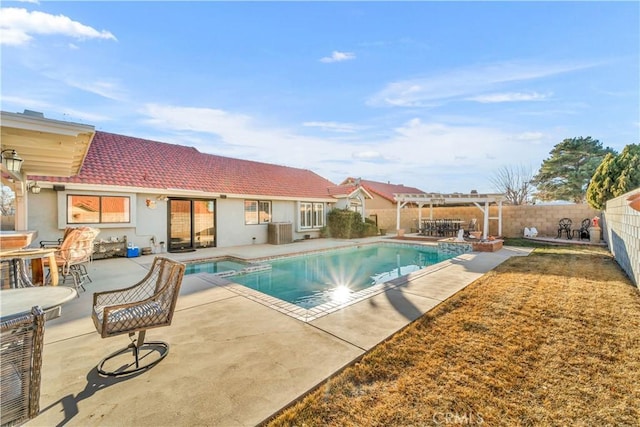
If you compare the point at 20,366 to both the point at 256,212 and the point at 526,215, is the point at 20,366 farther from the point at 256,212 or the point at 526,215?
the point at 526,215

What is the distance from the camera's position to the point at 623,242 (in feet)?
24.3

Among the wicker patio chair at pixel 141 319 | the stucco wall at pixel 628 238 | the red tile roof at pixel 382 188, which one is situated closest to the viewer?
the wicker patio chair at pixel 141 319

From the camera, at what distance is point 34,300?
2574mm

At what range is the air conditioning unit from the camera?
47.6 ft

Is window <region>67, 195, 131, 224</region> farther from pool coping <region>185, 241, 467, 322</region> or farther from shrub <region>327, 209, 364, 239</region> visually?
shrub <region>327, 209, 364, 239</region>

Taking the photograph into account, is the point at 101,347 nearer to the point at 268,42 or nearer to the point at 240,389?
the point at 240,389

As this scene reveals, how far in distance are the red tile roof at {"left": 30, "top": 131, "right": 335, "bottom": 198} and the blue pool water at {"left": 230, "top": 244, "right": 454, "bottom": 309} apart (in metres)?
5.43

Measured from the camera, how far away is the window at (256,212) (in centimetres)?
1442

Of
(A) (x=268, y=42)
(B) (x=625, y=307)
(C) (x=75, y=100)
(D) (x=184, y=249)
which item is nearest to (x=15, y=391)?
(B) (x=625, y=307)

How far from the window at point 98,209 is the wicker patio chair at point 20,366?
10.3 meters

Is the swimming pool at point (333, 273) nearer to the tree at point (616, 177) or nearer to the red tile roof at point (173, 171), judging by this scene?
the red tile roof at point (173, 171)

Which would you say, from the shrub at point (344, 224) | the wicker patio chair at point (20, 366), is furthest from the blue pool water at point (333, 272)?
the wicker patio chair at point (20, 366)

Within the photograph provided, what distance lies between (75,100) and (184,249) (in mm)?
7481

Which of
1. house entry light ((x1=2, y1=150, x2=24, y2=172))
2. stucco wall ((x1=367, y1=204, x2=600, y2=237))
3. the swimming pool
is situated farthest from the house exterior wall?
stucco wall ((x1=367, y1=204, x2=600, y2=237))
